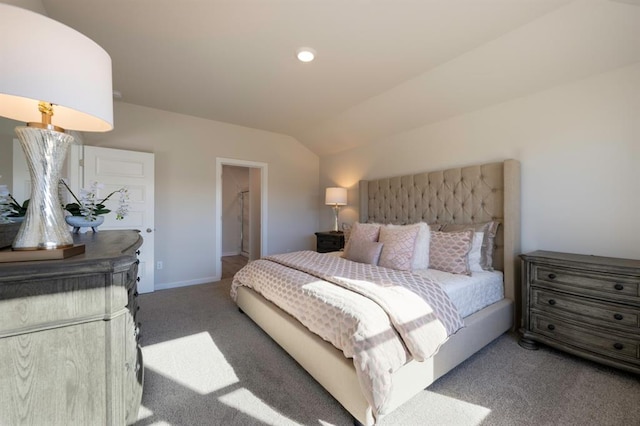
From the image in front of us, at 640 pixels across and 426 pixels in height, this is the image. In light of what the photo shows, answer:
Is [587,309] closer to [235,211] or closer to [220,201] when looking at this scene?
[220,201]

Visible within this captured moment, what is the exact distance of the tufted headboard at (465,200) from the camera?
2523 mm

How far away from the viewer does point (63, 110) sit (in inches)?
44.0

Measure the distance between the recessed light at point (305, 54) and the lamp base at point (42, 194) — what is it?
78.7 inches

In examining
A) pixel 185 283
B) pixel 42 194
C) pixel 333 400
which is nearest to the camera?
pixel 42 194

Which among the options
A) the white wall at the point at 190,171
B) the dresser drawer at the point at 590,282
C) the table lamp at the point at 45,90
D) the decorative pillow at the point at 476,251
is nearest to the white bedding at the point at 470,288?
the decorative pillow at the point at 476,251

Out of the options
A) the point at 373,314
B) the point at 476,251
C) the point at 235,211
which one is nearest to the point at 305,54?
the point at 373,314

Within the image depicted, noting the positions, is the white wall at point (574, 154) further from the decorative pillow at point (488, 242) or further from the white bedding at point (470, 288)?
the white bedding at point (470, 288)

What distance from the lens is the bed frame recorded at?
1523 millimetres

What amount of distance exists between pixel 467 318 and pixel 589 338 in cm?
83

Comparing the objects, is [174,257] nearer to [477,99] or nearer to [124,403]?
[124,403]

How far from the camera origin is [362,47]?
2297 millimetres

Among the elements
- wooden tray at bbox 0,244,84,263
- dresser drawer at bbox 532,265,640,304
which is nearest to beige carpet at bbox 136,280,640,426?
dresser drawer at bbox 532,265,640,304

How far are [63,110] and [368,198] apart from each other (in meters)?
3.61

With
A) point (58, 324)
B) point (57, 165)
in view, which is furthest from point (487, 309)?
point (57, 165)
